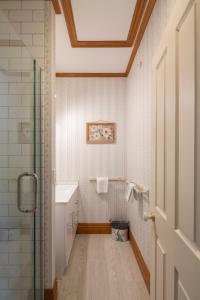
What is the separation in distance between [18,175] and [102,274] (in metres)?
1.50

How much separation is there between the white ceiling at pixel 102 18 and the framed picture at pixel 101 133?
4.69 ft

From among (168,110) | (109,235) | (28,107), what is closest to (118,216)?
(109,235)

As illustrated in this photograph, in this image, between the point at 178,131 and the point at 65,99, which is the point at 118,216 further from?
the point at 178,131

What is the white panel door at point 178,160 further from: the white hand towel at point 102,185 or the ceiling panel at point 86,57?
the white hand towel at point 102,185

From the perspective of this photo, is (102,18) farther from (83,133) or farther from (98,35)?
(83,133)

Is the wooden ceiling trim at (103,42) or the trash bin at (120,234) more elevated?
the wooden ceiling trim at (103,42)

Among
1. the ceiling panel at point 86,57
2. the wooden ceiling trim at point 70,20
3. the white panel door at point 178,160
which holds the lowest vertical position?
the white panel door at point 178,160

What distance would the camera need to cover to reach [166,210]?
1202mm

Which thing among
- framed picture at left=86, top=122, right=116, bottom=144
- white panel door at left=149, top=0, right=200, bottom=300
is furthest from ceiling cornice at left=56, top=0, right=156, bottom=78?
white panel door at left=149, top=0, right=200, bottom=300

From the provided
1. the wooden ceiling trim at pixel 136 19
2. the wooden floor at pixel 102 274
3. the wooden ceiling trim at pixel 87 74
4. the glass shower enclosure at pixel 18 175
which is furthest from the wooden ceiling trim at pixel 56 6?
the wooden floor at pixel 102 274

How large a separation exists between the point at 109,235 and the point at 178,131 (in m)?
3.12

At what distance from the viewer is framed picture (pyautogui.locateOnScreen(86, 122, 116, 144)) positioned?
391cm


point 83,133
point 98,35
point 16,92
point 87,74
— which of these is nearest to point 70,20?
point 98,35

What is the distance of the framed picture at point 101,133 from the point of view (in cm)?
391
